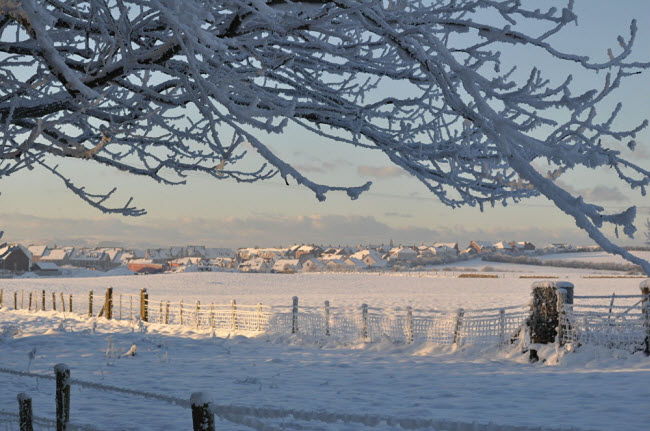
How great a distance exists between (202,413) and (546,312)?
1062cm

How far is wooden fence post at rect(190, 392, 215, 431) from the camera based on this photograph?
3.73 m

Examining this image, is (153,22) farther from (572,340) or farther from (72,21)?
(572,340)

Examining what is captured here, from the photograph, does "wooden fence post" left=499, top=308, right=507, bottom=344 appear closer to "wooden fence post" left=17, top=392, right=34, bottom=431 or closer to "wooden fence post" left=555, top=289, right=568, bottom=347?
"wooden fence post" left=555, top=289, right=568, bottom=347

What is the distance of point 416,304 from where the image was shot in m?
31.8

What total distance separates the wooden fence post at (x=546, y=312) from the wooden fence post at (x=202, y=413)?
34.0 feet

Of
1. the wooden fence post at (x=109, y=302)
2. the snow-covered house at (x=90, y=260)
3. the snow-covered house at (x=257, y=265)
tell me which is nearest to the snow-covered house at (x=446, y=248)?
the snow-covered house at (x=257, y=265)

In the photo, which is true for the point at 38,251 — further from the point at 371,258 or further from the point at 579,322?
the point at 579,322

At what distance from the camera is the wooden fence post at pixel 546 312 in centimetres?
1273

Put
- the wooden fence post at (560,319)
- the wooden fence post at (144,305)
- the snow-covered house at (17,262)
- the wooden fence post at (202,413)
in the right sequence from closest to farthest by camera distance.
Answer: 1. the wooden fence post at (202,413)
2. the wooden fence post at (560,319)
3. the wooden fence post at (144,305)
4. the snow-covered house at (17,262)

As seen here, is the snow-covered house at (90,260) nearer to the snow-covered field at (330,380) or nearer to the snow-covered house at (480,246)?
the snow-covered house at (480,246)

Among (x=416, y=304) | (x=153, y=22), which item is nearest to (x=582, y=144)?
(x=153, y=22)

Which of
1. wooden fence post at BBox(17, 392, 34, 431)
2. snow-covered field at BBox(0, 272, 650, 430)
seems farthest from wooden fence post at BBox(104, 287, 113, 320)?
wooden fence post at BBox(17, 392, 34, 431)

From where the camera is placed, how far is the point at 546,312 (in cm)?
1288

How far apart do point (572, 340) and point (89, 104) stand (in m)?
11.2
